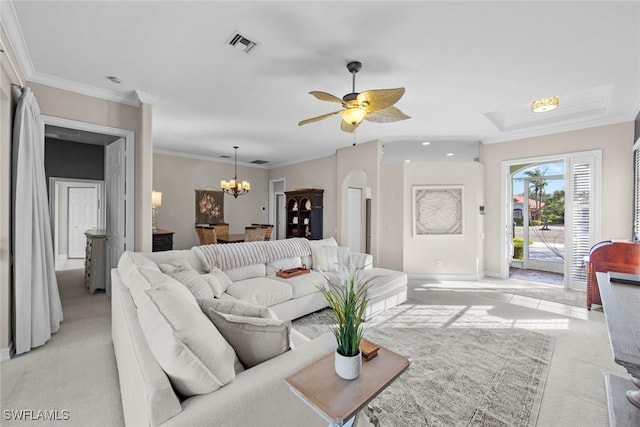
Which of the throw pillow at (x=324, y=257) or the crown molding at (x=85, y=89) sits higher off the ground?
the crown molding at (x=85, y=89)

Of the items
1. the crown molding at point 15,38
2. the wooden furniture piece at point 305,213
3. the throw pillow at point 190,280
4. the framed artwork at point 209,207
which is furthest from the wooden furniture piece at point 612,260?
the framed artwork at point 209,207

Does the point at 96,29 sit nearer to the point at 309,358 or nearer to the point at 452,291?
the point at 309,358

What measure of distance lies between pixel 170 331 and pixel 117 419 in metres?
1.28

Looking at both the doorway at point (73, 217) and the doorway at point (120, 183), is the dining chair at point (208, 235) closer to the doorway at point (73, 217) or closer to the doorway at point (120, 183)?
the doorway at point (120, 183)

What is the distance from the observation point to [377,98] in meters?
2.36

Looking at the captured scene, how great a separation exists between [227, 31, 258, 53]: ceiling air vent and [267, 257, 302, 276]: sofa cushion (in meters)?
2.63

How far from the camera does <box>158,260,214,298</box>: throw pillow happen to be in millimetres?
2461

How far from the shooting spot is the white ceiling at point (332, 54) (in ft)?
6.72

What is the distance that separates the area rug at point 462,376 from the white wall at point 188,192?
16.9 feet

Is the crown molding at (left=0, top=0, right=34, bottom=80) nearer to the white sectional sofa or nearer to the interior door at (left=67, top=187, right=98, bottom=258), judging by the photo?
the white sectional sofa

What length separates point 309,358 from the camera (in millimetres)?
1325

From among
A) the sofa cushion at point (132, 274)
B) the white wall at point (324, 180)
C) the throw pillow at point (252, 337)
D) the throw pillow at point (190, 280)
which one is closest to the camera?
the throw pillow at point (252, 337)

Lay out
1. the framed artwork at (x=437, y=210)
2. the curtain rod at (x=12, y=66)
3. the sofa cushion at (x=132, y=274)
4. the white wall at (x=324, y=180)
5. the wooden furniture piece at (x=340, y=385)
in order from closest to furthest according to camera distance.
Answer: the wooden furniture piece at (x=340, y=385)
the sofa cushion at (x=132, y=274)
the curtain rod at (x=12, y=66)
the framed artwork at (x=437, y=210)
the white wall at (x=324, y=180)

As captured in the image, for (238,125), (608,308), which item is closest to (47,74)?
(238,125)
